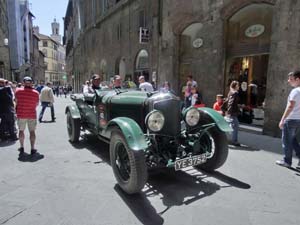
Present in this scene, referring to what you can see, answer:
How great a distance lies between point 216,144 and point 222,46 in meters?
5.62

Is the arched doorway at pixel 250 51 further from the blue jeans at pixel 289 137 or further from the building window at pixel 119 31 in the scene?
the building window at pixel 119 31

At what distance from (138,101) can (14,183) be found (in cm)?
236

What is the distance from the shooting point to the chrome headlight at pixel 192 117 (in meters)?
4.04

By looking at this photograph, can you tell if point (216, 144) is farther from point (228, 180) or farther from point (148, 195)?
point (148, 195)

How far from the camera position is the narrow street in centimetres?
294

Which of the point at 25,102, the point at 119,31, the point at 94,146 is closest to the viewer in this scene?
the point at 25,102

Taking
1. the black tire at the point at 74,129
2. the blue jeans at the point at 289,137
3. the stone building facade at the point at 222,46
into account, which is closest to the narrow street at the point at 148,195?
the blue jeans at the point at 289,137

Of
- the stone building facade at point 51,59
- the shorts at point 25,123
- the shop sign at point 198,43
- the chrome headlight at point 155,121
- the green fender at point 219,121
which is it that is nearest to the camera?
the chrome headlight at point 155,121

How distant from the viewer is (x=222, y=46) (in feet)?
29.1

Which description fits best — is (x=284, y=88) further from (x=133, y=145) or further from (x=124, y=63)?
(x=124, y=63)

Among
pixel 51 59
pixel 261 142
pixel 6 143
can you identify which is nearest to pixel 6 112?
pixel 6 143

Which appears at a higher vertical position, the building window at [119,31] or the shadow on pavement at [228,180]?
the building window at [119,31]

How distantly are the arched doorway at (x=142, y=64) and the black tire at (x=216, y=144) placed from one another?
10176 mm

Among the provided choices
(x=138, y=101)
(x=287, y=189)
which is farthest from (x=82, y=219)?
(x=287, y=189)
